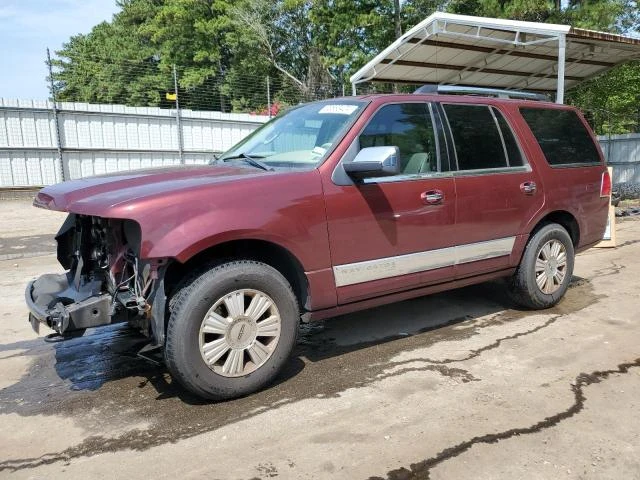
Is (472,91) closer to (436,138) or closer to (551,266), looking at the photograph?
(436,138)

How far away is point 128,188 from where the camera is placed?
10.6 ft

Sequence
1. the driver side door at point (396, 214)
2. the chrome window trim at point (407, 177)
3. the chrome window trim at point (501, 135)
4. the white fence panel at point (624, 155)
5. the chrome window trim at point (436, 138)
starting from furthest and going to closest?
the white fence panel at point (624, 155)
the chrome window trim at point (501, 135)
the chrome window trim at point (436, 138)
the chrome window trim at point (407, 177)
the driver side door at point (396, 214)

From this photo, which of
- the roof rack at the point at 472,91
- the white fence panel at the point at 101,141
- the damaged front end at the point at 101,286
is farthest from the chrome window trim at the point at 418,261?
the white fence panel at the point at 101,141

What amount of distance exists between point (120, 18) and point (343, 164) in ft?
159

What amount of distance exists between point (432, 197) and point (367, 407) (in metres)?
1.65

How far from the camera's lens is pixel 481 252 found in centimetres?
448

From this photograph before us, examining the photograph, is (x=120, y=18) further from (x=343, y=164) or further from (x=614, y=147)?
(x=343, y=164)

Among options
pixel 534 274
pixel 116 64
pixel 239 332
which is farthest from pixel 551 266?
pixel 116 64

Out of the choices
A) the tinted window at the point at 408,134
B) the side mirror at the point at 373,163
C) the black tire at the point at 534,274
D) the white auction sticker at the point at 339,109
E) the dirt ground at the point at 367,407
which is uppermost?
the white auction sticker at the point at 339,109

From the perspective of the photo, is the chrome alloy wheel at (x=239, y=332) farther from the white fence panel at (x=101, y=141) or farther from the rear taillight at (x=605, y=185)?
the white fence panel at (x=101, y=141)

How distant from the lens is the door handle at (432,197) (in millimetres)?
4008

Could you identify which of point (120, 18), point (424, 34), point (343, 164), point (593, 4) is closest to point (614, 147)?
point (593, 4)

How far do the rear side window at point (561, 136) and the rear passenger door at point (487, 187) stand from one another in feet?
1.25

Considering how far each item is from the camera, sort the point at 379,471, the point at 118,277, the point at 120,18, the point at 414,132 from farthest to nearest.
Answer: the point at 120,18
the point at 414,132
the point at 118,277
the point at 379,471
